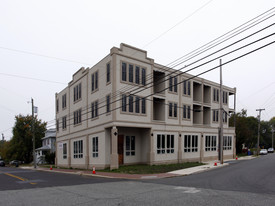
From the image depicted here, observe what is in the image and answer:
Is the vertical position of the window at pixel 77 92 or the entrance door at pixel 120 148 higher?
the window at pixel 77 92

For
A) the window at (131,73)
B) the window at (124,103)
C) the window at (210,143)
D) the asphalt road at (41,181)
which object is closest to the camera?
the asphalt road at (41,181)

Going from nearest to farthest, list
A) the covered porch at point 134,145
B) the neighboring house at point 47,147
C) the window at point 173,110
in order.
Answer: the covered porch at point 134,145 → the window at point 173,110 → the neighboring house at point 47,147

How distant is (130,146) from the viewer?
2603 centimetres

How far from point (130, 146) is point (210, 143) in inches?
563

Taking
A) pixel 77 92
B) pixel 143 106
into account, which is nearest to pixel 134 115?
pixel 143 106

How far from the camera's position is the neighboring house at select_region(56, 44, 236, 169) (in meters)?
23.8

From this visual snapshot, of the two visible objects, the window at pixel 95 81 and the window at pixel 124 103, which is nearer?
the window at pixel 124 103

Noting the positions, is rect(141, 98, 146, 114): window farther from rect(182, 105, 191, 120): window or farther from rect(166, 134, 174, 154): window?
rect(182, 105, 191, 120): window

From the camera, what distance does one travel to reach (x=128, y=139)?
25.9m

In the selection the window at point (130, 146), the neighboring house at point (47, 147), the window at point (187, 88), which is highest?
the window at point (187, 88)

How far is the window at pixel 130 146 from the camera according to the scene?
25812 mm

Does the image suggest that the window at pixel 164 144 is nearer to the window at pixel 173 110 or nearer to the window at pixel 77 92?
the window at pixel 173 110

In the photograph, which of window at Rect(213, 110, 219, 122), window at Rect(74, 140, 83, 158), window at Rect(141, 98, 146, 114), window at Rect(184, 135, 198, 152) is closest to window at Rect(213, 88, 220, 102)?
window at Rect(213, 110, 219, 122)

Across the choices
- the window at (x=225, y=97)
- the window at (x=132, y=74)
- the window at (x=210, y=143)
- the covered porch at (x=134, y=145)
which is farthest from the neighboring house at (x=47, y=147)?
the window at (x=225, y=97)
